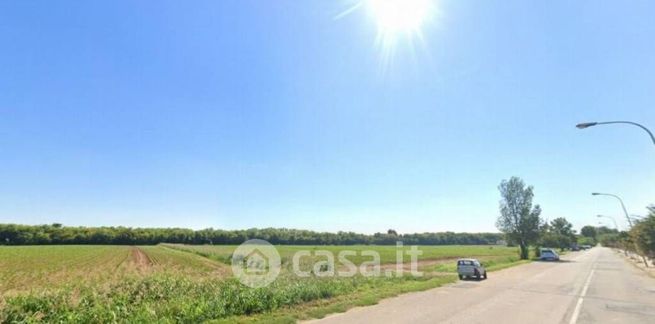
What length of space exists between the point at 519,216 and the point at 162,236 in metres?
110

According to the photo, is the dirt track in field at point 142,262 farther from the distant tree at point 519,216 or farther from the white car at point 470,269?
the distant tree at point 519,216

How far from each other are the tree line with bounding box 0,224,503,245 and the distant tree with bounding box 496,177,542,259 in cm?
4444

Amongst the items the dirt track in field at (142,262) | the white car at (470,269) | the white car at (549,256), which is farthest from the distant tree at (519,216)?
the dirt track in field at (142,262)

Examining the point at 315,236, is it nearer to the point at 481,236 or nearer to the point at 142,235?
the point at 142,235

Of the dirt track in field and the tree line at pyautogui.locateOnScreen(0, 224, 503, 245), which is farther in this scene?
the tree line at pyautogui.locateOnScreen(0, 224, 503, 245)

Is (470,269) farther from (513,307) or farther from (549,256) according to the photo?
(549,256)

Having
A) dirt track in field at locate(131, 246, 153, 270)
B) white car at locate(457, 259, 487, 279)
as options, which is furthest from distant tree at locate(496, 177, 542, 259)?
dirt track in field at locate(131, 246, 153, 270)

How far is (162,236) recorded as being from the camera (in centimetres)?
12962

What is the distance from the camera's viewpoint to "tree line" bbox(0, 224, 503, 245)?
113 meters

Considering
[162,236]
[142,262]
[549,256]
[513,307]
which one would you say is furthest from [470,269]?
[162,236]

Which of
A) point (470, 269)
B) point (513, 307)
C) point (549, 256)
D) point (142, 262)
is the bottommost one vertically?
point (513, 307)

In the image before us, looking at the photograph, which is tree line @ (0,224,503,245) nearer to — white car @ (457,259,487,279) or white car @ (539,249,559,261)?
white car @ (539,249,559,261)

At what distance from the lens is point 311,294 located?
15.6 metres

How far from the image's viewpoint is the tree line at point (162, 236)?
113 m
